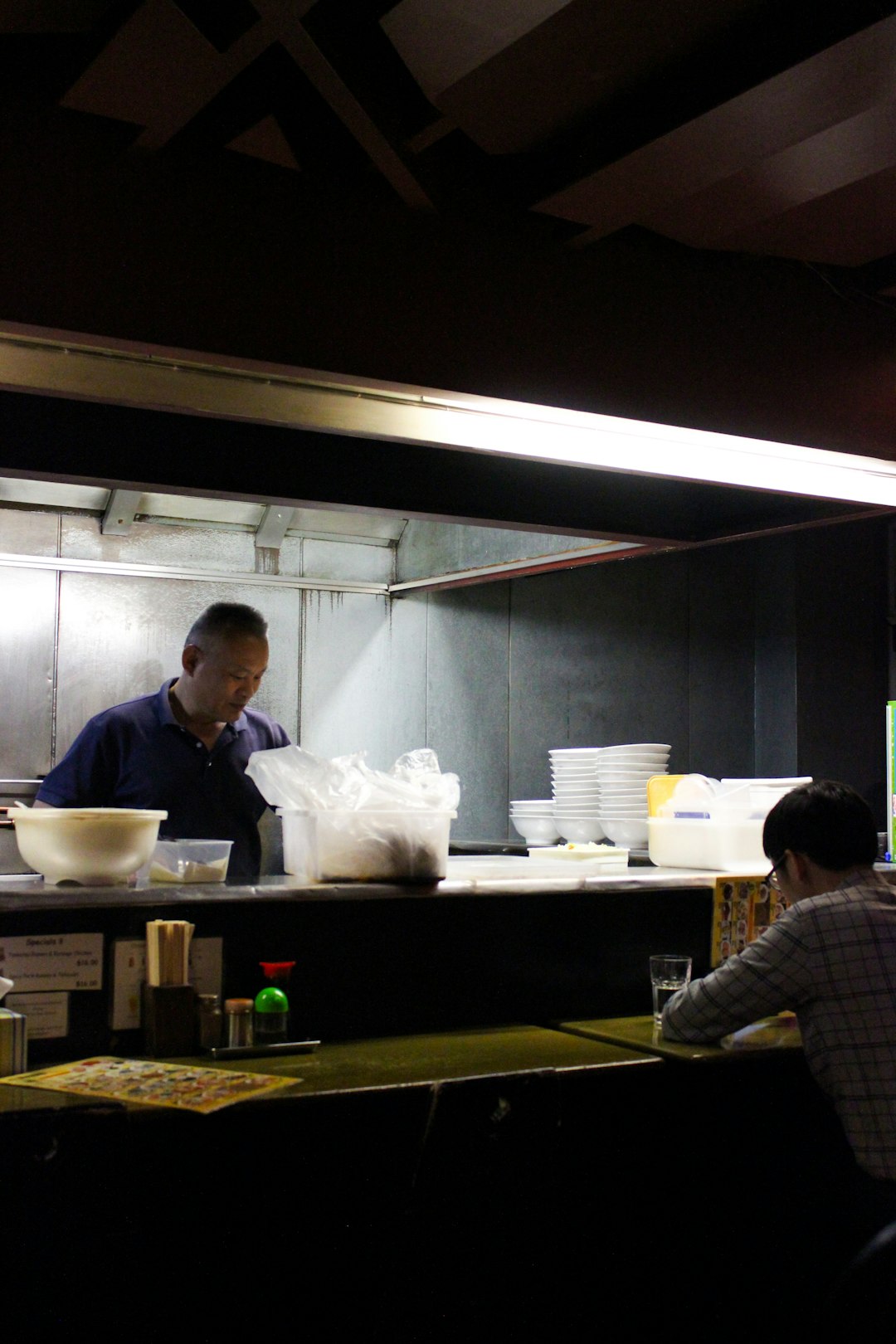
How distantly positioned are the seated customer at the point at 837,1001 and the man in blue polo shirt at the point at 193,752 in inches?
66.8

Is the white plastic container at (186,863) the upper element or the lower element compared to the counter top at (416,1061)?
upper

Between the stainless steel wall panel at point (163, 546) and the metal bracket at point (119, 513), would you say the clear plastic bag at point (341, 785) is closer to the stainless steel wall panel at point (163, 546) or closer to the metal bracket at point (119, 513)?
the metal bracket at point (119, 513)

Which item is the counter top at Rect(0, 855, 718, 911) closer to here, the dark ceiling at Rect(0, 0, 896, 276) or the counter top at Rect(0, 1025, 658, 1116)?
the counter top at Rect(0, 1025, 658, 1116)

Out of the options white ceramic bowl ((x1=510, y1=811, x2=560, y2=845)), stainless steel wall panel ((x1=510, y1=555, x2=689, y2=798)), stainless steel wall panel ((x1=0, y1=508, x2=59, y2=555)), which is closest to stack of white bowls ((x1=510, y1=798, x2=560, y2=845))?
white ceramic bowl ((x1=510, y1=811, x2=560, y2=845))

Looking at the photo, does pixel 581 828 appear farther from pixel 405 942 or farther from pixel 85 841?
pixel 85 841

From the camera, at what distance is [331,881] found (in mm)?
2533

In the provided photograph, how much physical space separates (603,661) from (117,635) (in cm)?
207

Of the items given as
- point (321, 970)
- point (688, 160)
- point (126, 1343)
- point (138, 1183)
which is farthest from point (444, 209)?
point (126, 1343)

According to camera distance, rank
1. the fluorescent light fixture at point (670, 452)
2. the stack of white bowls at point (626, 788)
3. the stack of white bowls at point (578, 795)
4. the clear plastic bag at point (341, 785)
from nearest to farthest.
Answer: the fluorescent light fixture at point (670, 452), the clear plastic bag at point (341, 785), the stack of white bowls at point (626, 788), the stack of white bowls at point (578, 795)

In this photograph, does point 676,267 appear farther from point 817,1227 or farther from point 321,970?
point 817,1227

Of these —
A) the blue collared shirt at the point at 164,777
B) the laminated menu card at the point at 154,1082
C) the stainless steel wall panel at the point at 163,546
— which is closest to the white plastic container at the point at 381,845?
the laminated menu card at the point at 154,1082

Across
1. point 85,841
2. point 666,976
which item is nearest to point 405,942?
point 666,976

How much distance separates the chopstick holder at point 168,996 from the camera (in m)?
2.20

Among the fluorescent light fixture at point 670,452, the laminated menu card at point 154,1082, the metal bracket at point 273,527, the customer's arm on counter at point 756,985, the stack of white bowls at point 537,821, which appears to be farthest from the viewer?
the metal bracket at point 273,527
